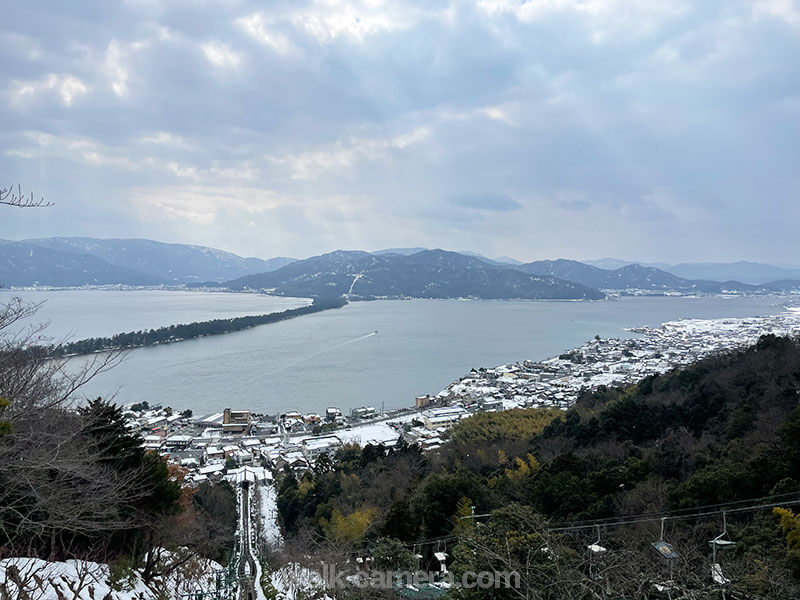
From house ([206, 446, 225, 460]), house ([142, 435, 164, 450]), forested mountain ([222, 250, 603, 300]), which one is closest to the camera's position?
house ([142, 435, 164, 450])

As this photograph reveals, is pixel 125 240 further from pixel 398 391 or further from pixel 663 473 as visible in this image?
pixel 663 473

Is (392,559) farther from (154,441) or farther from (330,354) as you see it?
(330,354)

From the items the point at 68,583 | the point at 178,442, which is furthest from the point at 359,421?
the point at 68,583

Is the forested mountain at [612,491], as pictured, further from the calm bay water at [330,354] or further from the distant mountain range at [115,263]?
the distant mountain range at [115,263]

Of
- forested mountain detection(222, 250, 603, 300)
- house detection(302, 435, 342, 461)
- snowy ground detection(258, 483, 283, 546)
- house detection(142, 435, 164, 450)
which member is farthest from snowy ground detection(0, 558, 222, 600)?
forested mountain detection(222, 250, 603, 300)

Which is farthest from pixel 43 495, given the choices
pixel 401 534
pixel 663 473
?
pixel 663 473

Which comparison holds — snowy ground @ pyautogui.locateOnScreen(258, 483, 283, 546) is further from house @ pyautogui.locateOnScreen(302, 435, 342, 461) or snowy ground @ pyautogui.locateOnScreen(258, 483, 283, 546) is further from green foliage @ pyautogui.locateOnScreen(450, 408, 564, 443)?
green foliage @ pyautogui.locateOnScreen(450, 408, 564, 443)
